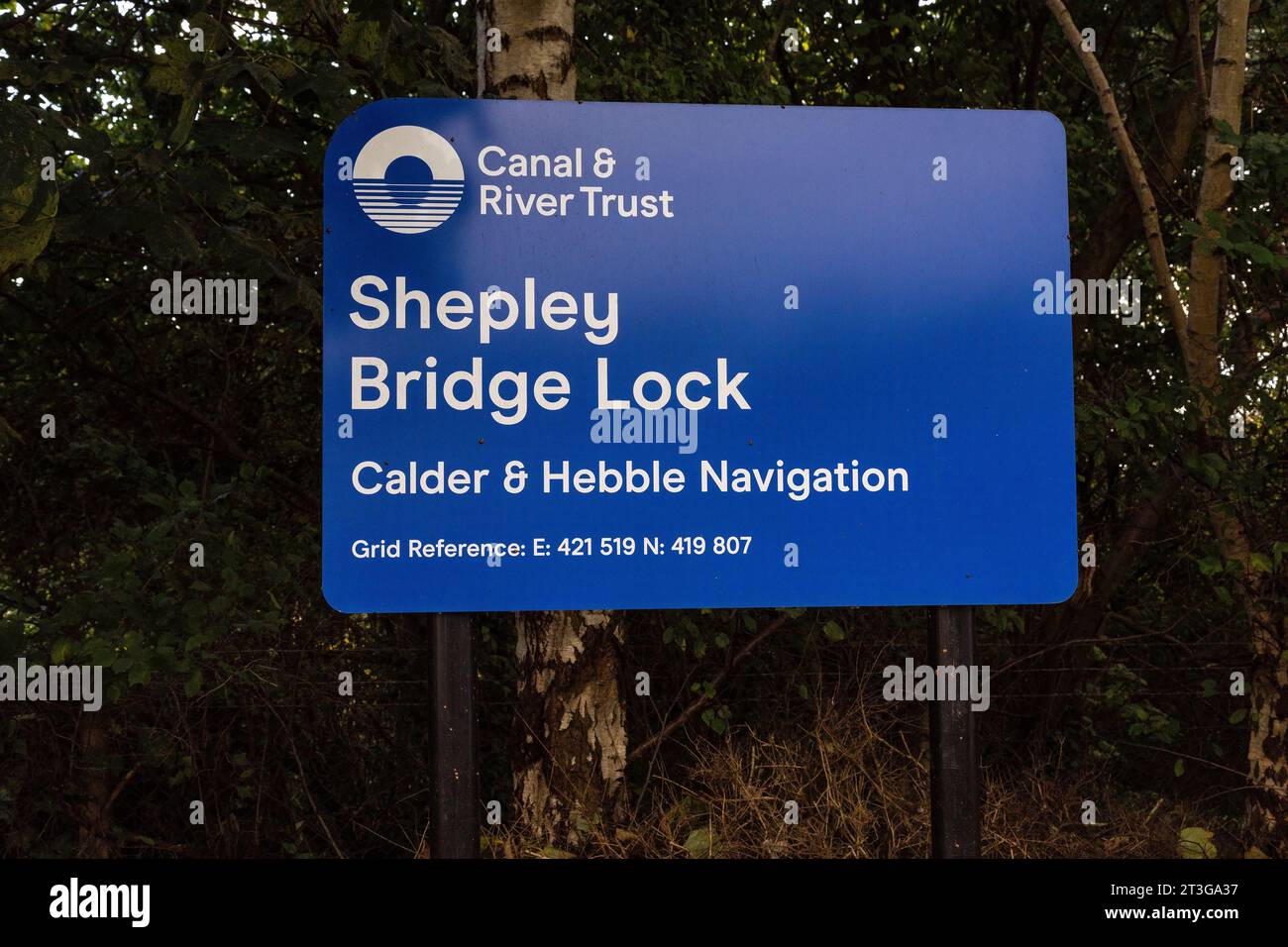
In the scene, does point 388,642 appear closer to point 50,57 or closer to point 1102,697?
point 50,57

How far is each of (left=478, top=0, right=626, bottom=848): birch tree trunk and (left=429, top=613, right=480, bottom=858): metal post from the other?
70cm

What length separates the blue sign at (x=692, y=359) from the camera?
3.01 metres

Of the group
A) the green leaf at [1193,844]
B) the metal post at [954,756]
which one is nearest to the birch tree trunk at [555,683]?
the metal post at [954,756]

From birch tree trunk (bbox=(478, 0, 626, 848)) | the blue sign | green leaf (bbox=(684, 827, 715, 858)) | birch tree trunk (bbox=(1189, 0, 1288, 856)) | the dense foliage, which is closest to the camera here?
the blue sign

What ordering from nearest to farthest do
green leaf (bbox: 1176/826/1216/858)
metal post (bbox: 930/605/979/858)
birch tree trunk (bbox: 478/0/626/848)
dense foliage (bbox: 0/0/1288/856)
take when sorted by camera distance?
metal post (bbox: 930/605/979/858), birch tree trunk (bbox: 478/0/626/848), green leaf (bbox: 1176/826/1216/858), dense foliage (bbox: 0/0/1288/856)

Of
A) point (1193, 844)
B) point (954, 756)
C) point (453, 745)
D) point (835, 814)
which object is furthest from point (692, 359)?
point (1193, 844)

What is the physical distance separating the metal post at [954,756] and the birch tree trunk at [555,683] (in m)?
1.13

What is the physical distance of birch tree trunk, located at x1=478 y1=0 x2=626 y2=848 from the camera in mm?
3701

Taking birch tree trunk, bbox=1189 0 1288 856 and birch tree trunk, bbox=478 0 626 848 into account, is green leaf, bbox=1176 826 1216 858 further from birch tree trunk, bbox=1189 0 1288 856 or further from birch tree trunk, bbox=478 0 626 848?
birch tree trunk, bbox=478 0 626 848

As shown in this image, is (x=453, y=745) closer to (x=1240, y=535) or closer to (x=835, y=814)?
(x=835, y=814)

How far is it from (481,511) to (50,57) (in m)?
3.19

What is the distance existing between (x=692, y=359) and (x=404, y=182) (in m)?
0.90

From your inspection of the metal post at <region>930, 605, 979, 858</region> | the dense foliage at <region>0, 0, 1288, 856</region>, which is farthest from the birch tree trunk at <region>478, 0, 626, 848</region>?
the metal post at <region>930, 605, 979, 858</region>
